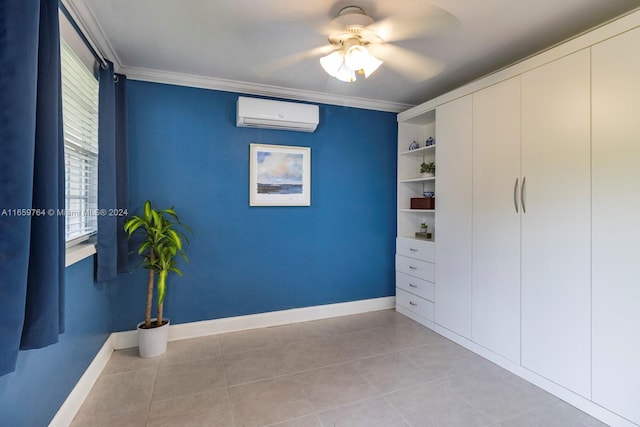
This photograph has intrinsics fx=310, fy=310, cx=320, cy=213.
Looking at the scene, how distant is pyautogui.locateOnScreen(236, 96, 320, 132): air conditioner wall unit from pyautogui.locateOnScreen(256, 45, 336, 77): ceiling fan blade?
27 cm

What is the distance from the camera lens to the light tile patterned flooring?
6.00 feet

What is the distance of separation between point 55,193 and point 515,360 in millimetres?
2951

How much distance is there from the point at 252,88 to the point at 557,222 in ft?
9.07

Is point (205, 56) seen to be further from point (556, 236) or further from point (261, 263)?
point (556, 236)

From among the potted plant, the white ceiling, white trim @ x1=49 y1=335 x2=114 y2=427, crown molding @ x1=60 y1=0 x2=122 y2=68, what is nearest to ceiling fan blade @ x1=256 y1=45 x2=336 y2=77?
the white ceiling

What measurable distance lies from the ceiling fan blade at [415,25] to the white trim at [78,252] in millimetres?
2222

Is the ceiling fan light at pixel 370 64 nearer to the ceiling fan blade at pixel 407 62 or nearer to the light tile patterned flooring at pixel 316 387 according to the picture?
the ceiling fan blade at pixel 407 62

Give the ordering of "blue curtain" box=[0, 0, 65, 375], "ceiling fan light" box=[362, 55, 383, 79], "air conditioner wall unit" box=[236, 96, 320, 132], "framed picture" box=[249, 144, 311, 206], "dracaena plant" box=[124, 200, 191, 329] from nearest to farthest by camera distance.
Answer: "blue curtain" box=[0, 0, 65, 375] → "ceiling fan light" box=[362, 55, 383, 79] → "dracaena plant" box=[124, 200, 191, 329] → "air conditioner wall unit" box=[236, 96, 320, 132] → "framed picture" box=[249, 144, 311, 206]

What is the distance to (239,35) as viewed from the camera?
2166 mm

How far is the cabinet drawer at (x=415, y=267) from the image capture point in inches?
124

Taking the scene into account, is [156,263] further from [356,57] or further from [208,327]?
[356,57]

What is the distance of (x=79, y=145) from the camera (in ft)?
6.80

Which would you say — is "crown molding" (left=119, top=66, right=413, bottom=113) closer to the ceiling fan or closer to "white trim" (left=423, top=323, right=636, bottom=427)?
the ceiling fan

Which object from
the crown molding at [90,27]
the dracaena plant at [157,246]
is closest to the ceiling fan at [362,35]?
the crown molding at [90,27]
